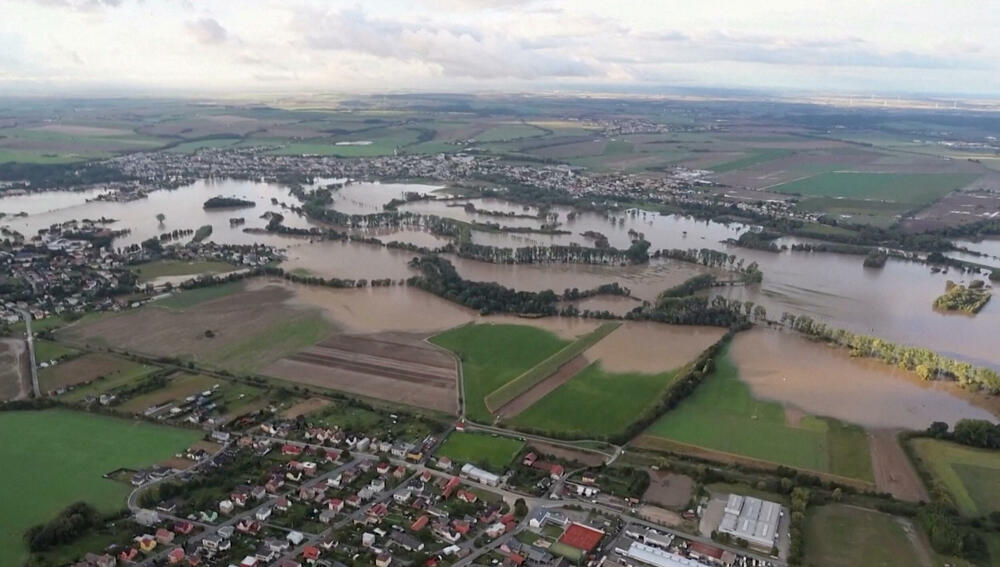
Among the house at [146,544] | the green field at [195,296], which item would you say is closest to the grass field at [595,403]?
the house at [146,544]

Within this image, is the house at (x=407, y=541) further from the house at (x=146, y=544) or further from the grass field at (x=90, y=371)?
the grass field at (x=90, y=371)

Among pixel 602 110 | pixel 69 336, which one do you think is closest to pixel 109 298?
pixel 69 336

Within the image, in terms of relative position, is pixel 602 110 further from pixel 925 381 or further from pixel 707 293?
pixel 925 381

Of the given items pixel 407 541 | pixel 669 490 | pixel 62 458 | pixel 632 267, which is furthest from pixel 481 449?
pixel 632 267

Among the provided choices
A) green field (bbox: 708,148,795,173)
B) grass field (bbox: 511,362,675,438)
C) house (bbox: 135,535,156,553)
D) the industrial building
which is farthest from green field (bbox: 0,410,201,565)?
green field (bbox: 708,148,795,173)

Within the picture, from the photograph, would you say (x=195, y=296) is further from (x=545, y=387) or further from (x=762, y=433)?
(x=762, y=433)
